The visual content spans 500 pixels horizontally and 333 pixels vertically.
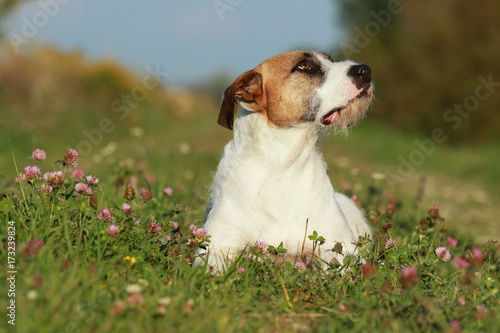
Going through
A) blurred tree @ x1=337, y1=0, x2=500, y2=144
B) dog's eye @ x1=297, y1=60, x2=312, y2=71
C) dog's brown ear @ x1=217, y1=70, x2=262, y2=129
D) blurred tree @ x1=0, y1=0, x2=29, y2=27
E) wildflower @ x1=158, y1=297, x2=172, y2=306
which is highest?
blurred tree @ x1=0, y1=0, x2=29, y2=27

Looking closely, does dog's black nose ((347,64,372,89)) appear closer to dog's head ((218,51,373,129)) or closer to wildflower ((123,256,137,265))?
dog's head ((218,51,373,129))

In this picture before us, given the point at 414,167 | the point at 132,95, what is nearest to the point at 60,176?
the point at 414,167

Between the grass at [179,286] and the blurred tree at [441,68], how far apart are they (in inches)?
706

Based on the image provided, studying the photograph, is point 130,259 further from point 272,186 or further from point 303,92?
point 303,92

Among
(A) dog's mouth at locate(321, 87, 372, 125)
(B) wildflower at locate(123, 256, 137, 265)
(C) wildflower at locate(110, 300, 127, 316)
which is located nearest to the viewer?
(C) wildflower at locate(110, 300, 127, 316)

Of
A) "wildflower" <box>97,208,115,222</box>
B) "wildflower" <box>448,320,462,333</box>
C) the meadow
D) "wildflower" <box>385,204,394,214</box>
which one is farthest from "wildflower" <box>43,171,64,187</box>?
"wildflower" <box>385,204,394,214</box>

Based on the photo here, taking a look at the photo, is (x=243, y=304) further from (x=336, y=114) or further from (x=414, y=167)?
(x=414, y=167)

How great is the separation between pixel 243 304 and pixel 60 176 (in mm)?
1566

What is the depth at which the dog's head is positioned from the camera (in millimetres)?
4465

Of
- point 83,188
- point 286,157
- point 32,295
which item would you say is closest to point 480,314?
point 286,157

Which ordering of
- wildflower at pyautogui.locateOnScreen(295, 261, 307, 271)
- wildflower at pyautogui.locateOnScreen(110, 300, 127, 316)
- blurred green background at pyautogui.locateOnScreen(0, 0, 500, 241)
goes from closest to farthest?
1. wildflower at pyautogui.locateOnScreen(110, 300, 127, 316)
2. wildflower at pyautogui.locateOnScreen(295, 261, 307, 271)
3. blurred green background at pyautogui.locateOnScreen(0, 0, 500, 241)

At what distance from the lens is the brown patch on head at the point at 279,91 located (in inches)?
179

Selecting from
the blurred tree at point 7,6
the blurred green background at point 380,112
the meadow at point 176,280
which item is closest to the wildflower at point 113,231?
the meadow at point 176,280

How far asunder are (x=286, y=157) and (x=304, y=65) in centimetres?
72
